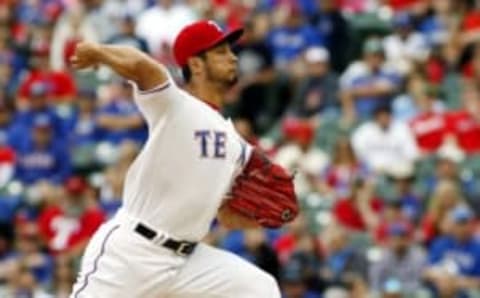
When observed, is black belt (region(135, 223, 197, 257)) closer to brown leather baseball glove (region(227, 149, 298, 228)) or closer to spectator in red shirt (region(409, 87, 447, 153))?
brown leather baseball glove (region(227, 149, 298, 228))

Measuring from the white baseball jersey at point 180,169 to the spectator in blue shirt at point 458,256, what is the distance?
Answer: 4.69 metres

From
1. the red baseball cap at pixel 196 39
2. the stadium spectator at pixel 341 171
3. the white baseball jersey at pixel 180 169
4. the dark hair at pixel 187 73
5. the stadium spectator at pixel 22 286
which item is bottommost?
the stadium spectator at pixel 22 286

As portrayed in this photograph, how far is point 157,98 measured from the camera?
839 cm

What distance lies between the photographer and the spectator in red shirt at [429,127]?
49.2 feet

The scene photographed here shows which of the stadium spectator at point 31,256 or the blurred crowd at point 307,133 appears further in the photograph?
the stadium spectator at point 31,256

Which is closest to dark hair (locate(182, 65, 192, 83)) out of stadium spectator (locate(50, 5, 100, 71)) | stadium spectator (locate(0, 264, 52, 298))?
stadium spectator (locate(0, 264, 52, 298))

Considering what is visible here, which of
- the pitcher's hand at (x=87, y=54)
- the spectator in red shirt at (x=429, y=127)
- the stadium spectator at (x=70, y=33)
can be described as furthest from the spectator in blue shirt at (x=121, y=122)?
the pitcher's hand at (x=87, y=54)

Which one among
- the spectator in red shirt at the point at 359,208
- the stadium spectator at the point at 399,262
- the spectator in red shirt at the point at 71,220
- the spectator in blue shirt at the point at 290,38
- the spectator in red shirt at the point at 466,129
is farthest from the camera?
the spectator in blue shirt at the point at 290,38

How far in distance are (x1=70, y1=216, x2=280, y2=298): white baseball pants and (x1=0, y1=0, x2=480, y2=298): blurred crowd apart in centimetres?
436

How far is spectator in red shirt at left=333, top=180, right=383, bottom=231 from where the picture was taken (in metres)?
14.4

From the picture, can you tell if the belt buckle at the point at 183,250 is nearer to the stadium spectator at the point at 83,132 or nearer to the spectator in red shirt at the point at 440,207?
the spectator in red shirt at the point at 440,207

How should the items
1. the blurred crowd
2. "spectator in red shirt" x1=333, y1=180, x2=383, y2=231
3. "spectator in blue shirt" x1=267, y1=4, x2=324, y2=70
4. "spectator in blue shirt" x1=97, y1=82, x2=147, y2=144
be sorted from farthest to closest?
1. "spectator in blue shirt" x1=267, y1=4, x2=324, y2=70
2. "spectator in blue shirt" x1=97, y1=82, x2=147, y2=144
3. "spectator in red shirt" x1=333, y1=180, x2=383, y2=231
4. the blurred crowd

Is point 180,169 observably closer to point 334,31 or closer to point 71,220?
point 71,220

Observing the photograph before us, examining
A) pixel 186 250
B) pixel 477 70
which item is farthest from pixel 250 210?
pixel 477 70
